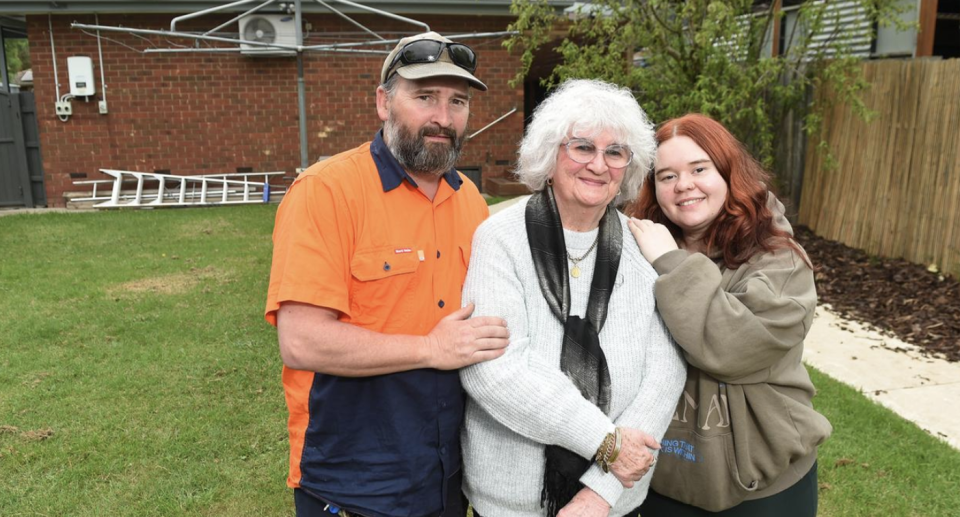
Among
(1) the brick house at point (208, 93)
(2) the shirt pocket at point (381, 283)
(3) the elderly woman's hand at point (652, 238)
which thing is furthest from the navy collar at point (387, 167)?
(1) the brick house at point (208, 93)

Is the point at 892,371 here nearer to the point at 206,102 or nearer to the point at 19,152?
the point at 206,102

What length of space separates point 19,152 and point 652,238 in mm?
14057

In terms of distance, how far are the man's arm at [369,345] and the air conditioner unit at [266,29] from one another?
11.3m

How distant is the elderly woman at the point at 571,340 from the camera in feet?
6.13

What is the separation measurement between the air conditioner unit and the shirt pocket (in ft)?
36.8

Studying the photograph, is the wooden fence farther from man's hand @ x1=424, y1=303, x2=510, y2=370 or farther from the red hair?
man's hand @ x1=424, y1=303, x2=510, y2=370

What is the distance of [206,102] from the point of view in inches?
510

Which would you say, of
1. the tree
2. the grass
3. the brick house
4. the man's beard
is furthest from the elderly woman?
the brick house

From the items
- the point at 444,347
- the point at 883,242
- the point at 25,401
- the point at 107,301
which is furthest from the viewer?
the point at 883,242

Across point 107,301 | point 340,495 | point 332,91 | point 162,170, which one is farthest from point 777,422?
point 162,170

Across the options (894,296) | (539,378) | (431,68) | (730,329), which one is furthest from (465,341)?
(894,296)

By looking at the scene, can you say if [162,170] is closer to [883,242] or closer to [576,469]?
[883,242]

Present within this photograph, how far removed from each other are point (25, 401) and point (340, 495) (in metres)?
3.59

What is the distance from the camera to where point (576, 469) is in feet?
6.34
